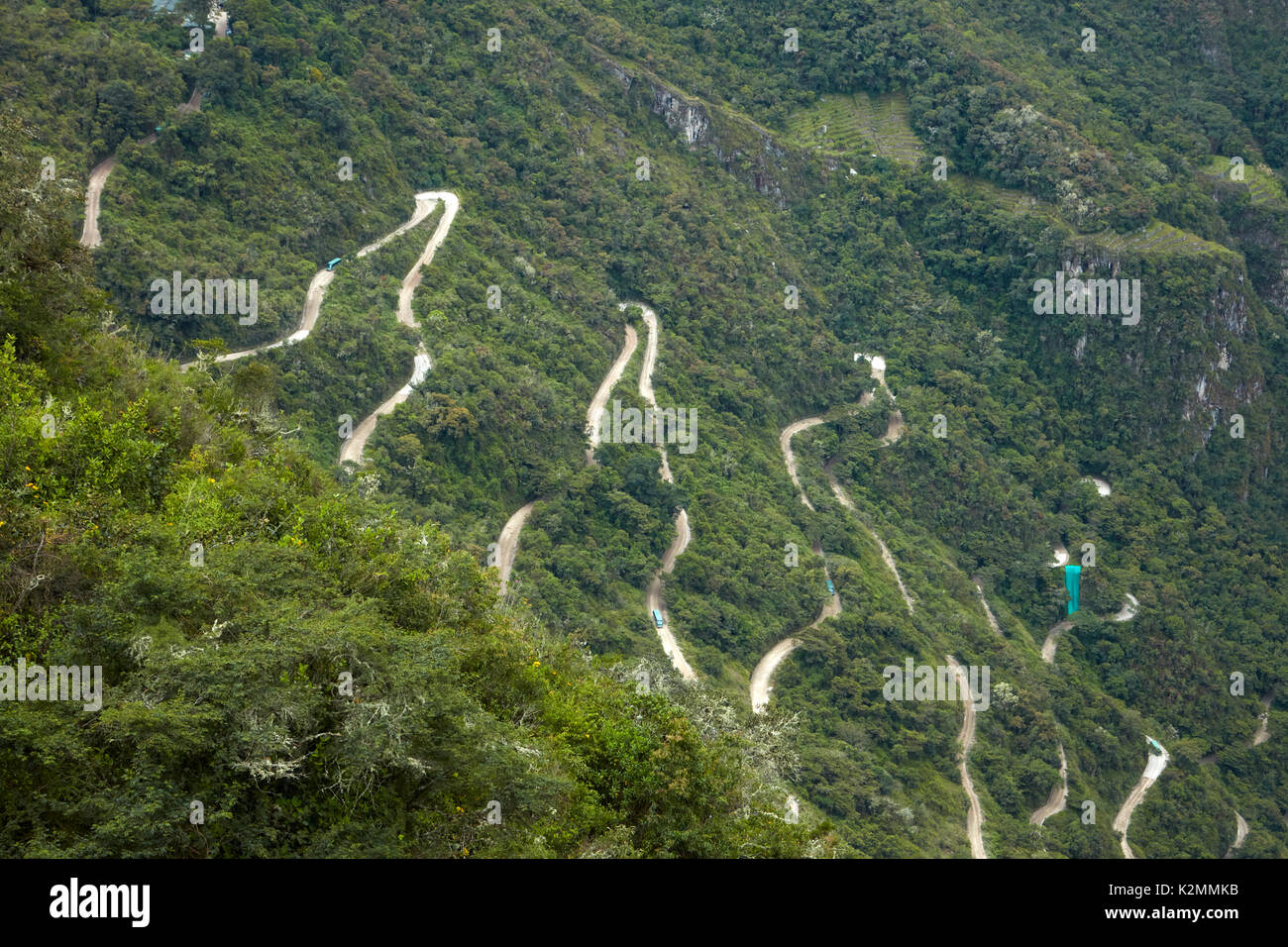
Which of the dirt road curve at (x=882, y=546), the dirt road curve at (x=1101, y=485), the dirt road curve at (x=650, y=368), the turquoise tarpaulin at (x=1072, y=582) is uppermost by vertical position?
the dirt road curve at (x=650, y=368)

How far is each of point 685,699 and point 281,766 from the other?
2248cm

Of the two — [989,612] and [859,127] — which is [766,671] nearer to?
[989,612]

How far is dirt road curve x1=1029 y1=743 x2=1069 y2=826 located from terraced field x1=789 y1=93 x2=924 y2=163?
186 feet

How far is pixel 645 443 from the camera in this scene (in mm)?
67625

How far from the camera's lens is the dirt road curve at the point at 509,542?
55.2 meters

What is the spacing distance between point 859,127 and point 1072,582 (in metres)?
47.1

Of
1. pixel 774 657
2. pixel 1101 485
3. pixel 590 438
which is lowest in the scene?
pixel 774 657

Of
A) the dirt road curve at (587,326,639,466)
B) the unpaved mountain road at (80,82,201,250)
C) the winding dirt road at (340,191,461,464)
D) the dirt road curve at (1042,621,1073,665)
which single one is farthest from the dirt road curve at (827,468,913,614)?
the unpaved mountain road at (80,82,201,250)

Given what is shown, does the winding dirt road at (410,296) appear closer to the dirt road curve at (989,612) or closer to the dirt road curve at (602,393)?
the dirt road curve at (602,393)

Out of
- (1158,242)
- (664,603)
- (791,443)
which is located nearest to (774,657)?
(664,603)

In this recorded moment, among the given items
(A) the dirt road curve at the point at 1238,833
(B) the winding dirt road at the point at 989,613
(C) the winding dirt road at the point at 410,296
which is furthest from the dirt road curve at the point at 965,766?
(C) the winding dirt road at the point at 410,296

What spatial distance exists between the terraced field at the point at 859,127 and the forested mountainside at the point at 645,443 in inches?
19.7

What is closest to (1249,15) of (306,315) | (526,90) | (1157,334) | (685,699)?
(1157,334)
